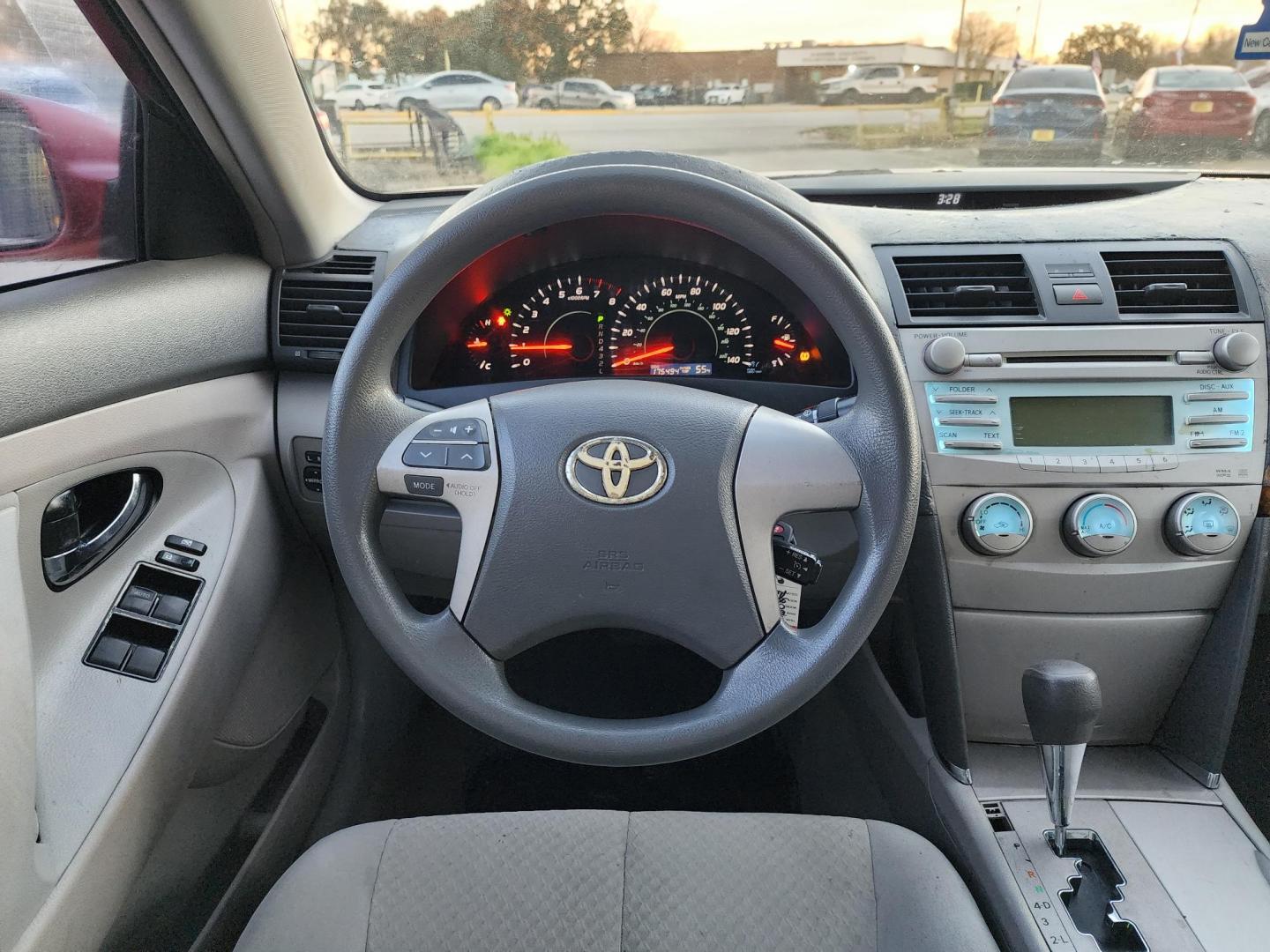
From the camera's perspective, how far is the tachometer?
1.63 metres

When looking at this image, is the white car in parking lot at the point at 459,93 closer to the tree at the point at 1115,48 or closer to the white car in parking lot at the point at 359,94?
the white car in parking lot at the point at 359,94

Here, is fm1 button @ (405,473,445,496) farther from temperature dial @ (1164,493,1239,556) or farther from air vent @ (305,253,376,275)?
temperature dial @ (1164,493,1239,556)

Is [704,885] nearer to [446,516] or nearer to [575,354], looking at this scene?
[446,516]

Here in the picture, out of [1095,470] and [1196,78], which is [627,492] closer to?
[1095,470]

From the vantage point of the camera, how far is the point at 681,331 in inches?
65.6

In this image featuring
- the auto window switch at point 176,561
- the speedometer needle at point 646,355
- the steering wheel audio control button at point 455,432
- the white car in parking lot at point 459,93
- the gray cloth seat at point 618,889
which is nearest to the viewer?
the gray cloth seat at point 618,889

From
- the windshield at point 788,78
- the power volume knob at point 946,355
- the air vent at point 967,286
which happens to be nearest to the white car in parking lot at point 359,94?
the windshield at point 788,78

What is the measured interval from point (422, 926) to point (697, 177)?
97 cm

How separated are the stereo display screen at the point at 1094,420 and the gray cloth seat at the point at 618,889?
2.24ft

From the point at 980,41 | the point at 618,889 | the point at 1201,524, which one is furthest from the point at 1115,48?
the point at 618,889

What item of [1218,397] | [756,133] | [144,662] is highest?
[756,133]

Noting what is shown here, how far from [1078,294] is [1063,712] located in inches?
27.0

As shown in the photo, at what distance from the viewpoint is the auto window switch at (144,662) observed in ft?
4.70

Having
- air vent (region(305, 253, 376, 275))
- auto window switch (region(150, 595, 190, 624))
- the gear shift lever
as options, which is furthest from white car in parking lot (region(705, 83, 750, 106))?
auto window switch (region(150, 595, 190, 624))
